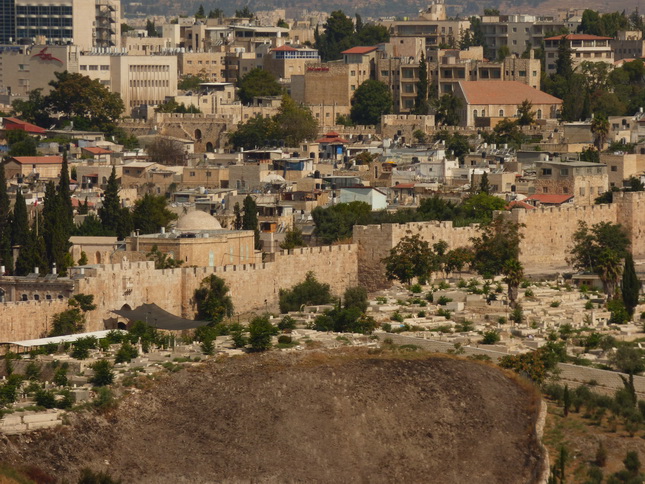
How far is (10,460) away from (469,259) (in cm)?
2212

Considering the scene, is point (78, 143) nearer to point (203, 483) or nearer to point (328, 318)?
point (328, 318)

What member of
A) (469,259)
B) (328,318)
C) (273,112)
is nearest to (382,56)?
(273,112)

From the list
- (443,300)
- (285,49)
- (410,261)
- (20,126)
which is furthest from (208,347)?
(285,49)

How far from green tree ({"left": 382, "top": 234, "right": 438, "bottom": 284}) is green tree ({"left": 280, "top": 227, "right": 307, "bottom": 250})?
409 cm

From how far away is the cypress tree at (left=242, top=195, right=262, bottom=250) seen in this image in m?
65.4

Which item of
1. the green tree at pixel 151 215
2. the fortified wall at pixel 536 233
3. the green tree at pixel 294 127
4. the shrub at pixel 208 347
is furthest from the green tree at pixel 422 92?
the shrub at pixel 208 347

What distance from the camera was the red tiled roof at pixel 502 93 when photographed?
9612 centimetres

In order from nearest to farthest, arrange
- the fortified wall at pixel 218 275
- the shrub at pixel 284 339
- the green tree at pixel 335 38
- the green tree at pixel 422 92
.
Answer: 1. the shrub at pixel 284 339
2. the fortified wall at pixel 218 275
3. the green tree at pixel 422 92
4. the green tree at pixel 335 38

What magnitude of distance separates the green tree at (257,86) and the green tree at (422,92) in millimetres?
7948

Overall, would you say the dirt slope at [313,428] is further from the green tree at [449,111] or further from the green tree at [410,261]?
the green tree at [449,111]

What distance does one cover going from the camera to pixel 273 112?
9962 cm

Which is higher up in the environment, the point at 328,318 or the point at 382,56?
the point at 382,56

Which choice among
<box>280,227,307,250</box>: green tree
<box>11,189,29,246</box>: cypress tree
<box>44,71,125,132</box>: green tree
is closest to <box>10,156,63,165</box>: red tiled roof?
<box>44,71,125,132</box>: green tree

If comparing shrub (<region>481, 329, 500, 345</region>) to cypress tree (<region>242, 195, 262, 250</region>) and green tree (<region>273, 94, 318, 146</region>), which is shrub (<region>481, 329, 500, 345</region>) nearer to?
cypress tree (<region>242, 195, 262, 250</region>)
